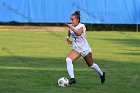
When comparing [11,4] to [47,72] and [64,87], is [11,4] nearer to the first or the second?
[47,72]

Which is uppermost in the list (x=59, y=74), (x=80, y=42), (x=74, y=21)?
(x=74, y=21)

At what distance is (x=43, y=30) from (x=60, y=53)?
74.6 ft

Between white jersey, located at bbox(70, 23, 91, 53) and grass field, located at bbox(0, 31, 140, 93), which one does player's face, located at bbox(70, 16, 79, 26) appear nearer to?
white jersey, located at bbox(70, 23, 91, 53)

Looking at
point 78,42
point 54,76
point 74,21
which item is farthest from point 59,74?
point 74,21

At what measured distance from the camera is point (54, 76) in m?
15.0

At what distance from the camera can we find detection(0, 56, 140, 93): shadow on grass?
12461 millimetres

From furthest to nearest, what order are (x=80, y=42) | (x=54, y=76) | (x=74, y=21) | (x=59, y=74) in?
1. (x=59, y=74)
2. (x=54, y=76)
3. (x=80, y=42)
4. (x=74, y=21)

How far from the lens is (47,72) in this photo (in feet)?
52.9

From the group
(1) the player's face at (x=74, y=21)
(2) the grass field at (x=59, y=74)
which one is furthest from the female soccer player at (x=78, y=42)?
(2) the grass field at (x=59, y=74)

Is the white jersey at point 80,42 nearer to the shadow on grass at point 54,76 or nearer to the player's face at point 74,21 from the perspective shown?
the player's face at point 74,21

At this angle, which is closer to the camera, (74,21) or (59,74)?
(74,21)

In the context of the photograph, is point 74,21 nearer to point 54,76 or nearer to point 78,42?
point 78,42

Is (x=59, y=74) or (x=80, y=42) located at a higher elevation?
(x=80, y=42)

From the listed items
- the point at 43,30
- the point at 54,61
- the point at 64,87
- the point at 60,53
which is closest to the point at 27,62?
the point at 54,61
